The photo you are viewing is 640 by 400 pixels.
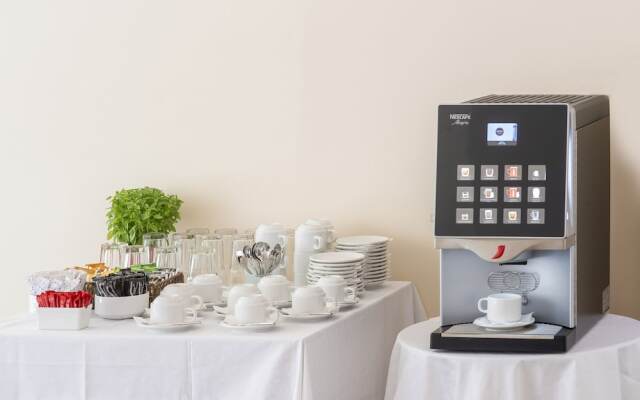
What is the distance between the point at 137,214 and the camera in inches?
145

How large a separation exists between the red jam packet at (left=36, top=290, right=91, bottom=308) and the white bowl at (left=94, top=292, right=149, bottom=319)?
0.33ft

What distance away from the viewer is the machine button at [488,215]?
8.48ft

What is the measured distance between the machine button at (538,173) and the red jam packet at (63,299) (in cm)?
120

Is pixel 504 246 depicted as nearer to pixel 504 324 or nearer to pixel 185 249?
pixel 504 324

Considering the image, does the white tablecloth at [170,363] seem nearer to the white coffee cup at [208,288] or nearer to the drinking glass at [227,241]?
the white coffee cup at [208,288]

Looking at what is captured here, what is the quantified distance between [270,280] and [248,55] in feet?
3.57

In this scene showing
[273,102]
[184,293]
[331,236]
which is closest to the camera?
[184,293]

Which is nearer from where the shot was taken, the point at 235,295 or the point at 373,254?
the point at 235,295

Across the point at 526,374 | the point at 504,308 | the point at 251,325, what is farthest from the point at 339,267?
the point at 526,374

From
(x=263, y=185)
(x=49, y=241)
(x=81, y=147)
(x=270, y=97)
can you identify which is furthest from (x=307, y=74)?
(x=49, y=241)

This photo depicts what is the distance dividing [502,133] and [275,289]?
0.86 meters

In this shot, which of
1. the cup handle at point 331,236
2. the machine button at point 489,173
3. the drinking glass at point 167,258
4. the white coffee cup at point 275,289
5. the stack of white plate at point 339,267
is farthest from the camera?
the cup handle at point 331,236

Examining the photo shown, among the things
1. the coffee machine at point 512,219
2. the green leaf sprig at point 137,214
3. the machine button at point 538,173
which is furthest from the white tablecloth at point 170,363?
the green leaf sprig at point 137,214

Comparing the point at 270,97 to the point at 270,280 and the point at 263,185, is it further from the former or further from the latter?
the point at 270,280
